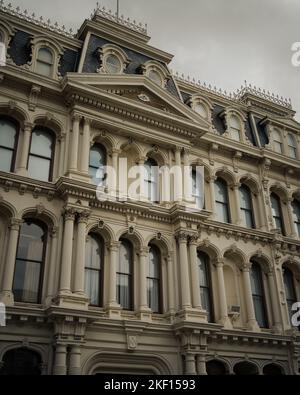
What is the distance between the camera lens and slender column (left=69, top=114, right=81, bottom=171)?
703 inches

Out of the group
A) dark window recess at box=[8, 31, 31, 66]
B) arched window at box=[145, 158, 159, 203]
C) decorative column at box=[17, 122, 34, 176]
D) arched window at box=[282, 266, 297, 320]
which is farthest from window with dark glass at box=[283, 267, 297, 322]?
dark window recess at box=[8, 31, 31, 66]

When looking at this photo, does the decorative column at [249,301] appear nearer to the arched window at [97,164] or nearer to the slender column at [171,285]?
the slender column at [171,285]

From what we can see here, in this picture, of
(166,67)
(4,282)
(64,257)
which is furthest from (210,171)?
(4,282)

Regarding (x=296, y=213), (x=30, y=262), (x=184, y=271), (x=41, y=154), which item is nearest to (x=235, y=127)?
(x=296, y=213)

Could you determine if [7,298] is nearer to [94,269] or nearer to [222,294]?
[94,269]

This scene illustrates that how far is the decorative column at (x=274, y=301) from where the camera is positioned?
66.8ft

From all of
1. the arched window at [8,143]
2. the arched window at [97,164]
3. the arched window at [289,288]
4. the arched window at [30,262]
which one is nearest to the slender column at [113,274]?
the arched window at [30,262]

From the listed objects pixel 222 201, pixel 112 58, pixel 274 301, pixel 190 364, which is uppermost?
pixel 112 58

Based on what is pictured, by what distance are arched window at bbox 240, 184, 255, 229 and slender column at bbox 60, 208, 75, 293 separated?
9.22 meters

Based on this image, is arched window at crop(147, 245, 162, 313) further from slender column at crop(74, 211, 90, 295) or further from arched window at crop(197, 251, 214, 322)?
slender column at crop(74, 211, 90, 295)

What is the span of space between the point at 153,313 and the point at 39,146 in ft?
25.5

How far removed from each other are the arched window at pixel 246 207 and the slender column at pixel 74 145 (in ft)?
29.1

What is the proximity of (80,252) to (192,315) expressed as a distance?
4.69 m

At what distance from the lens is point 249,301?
20109mm
